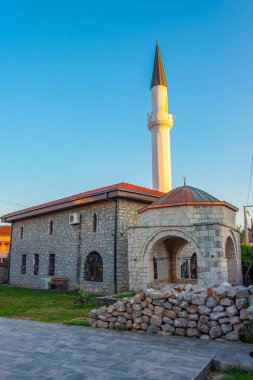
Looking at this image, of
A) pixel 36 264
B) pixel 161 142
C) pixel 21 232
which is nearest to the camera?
pixel 36 264

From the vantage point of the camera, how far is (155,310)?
617cm

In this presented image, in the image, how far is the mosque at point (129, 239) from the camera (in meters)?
10.1

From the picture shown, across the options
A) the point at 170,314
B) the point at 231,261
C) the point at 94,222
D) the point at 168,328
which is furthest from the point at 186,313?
the point at 94,222

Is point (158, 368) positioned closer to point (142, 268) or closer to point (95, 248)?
point (142, 268)

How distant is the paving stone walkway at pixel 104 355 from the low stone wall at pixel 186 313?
10.4 inches

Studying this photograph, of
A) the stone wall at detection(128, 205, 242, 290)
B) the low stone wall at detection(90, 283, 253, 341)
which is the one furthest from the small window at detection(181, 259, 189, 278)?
the low stone wall at detection(90, 283, 253, 341)

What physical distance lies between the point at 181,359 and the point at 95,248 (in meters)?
9.86

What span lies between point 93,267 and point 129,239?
390 cm

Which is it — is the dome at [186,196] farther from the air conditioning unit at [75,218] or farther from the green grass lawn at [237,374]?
the green grass lawn at [237,374]

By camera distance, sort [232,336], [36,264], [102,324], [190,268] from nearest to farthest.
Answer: [232,336]
[102,324]
[190,268]
[36,264]

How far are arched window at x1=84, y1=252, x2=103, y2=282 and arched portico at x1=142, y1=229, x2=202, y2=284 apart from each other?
243 centimetres

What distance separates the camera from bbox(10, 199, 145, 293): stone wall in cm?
1310

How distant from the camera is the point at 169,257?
506 inches

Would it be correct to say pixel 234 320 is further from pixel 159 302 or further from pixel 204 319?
pixel 159 302
